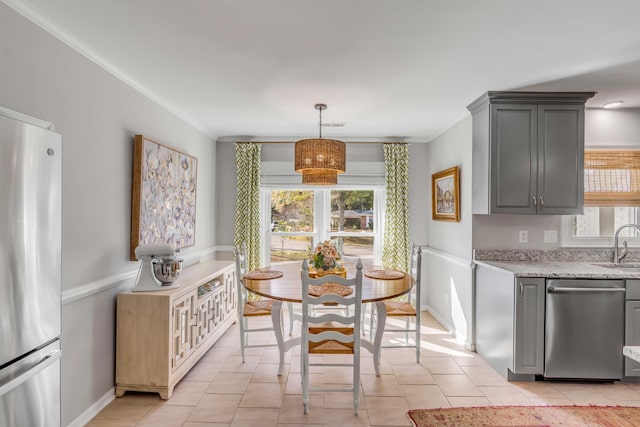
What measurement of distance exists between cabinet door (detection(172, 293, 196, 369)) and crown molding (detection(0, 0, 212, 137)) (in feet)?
5.76

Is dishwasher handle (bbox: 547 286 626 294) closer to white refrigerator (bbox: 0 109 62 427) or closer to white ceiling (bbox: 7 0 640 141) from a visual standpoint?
white ceiling (bbox: 7 0 640 141)

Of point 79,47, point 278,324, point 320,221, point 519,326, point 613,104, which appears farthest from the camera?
point 320,221

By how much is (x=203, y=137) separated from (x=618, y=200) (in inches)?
180

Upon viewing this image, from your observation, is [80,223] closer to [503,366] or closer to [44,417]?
[44,417]

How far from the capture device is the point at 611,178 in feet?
11.3

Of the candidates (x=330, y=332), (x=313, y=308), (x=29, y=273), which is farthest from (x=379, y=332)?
(x=29, y=273)

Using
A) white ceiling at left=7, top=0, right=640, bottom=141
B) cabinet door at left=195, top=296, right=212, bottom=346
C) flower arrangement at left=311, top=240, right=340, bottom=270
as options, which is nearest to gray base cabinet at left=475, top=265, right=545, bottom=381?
flower arrangement at left=311, top=240, right=340, bottom=270

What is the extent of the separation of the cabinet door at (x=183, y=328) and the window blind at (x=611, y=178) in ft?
12.5

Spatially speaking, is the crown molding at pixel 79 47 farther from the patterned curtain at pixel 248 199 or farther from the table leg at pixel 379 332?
the table leg at pixel 379 332

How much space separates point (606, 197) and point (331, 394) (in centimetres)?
321

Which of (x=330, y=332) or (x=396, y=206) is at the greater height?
(x=396, y=206)

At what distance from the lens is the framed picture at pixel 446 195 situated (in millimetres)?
3797

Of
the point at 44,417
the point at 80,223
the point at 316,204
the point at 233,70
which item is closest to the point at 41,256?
the point at 44,417

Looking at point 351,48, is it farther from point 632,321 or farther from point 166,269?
point 632,321
